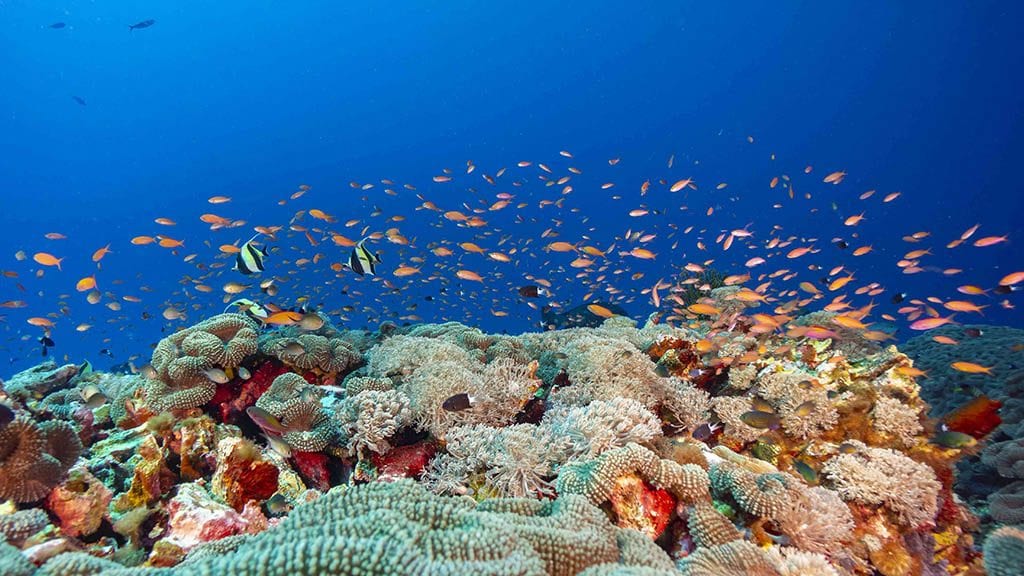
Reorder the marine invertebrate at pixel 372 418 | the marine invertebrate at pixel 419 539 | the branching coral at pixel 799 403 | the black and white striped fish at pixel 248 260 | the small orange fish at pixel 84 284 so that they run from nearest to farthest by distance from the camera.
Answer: the marine invertebrate at pixel 419 539, the marine invertebrate at pixel 372 418, the branching coral at pixel 799 403, the black and white striped fish at pixel 248 260, the small orange fish at pixel 84 284

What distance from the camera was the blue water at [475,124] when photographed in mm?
95750

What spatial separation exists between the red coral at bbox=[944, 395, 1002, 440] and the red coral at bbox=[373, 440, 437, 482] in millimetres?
6186

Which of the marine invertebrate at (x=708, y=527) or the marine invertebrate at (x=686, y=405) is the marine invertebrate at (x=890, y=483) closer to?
the marine invertebrate at (x=686, y=405)

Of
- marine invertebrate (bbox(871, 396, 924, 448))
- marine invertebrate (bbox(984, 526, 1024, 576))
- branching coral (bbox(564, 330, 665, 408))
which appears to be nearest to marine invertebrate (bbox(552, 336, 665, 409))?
branching coral (bbox(564, 330, 665, 408))

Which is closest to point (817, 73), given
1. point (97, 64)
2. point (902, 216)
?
point (902, 216)

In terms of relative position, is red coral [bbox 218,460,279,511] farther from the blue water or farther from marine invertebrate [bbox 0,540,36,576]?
the blue water

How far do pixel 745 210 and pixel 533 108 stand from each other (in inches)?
2315

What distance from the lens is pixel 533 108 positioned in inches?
4481

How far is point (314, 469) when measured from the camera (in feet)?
16.4

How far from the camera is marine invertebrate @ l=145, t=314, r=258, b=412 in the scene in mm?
5609

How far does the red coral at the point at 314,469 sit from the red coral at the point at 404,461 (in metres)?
0.66

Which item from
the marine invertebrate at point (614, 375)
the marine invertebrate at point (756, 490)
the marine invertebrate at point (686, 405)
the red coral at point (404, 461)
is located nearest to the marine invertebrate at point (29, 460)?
the red coral at point (404, 461)

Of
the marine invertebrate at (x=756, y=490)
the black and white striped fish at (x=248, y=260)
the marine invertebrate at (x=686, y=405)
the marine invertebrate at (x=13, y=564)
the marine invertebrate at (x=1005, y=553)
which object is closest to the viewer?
the marine invertebrate at (x=13, y=564)

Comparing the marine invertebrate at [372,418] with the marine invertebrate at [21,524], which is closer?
the marine invertebrate at [21,524]
